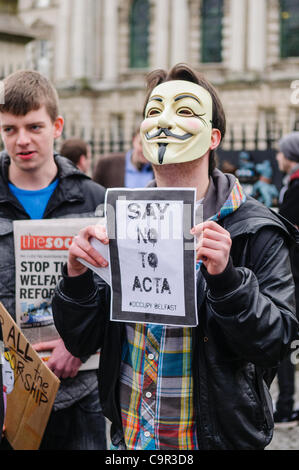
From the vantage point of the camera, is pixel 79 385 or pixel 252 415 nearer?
pixel 252 415

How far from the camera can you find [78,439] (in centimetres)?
294

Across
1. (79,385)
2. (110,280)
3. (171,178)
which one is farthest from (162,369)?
(79,385)

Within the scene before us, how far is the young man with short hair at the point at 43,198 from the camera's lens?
2852 mm

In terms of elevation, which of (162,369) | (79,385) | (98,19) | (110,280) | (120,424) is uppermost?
(98,19)

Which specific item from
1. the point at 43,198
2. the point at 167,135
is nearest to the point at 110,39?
the point at 43,198

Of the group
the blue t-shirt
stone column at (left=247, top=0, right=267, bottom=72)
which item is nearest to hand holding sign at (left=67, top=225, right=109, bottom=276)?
the blue t-shirt

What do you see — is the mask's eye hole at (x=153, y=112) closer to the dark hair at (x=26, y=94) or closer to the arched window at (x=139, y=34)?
the dark hair at (x=26, y=94)

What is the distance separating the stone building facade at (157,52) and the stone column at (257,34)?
0.04 meters

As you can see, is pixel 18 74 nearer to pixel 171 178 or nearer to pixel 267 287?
pixel 171 178

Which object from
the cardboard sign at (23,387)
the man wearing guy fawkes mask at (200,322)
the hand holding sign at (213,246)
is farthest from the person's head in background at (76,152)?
the hand holding sign at (213,246)

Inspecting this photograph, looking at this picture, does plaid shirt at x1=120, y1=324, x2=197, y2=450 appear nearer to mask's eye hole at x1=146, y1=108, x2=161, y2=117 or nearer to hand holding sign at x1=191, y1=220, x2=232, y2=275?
hand holding sign at x1=191, y1=220, x2=232, y2=275

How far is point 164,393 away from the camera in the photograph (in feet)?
6.93

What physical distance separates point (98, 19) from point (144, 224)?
99.2ft

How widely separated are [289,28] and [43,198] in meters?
25.7
